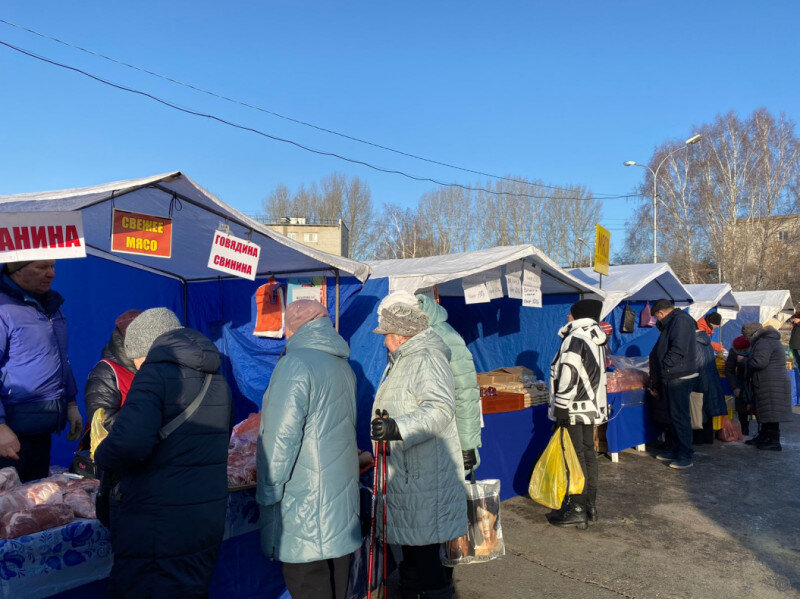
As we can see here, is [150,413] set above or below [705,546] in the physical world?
above

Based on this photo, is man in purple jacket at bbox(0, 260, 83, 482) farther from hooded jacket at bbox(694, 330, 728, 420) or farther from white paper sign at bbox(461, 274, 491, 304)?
hooded jacket at bbox(694, 330, 728, 420)

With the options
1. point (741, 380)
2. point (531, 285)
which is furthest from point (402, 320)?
point (741, 380)

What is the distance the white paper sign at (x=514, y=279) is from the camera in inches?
232

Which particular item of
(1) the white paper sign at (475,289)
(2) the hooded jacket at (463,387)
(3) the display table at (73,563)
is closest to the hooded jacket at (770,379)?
(1) the white paper sign at (475,289)

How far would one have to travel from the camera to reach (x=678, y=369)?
641 centimetres

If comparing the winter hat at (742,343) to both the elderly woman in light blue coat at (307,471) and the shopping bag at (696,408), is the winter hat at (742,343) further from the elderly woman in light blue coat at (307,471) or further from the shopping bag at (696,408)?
the elderly woman in light blue coat at (307,471)

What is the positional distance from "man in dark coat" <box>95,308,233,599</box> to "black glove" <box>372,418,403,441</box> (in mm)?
763

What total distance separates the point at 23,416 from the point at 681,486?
5.98 meters

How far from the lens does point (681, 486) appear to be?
5.86 m

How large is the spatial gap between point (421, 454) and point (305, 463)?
2.19ft

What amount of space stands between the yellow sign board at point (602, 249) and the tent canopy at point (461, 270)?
29 cm

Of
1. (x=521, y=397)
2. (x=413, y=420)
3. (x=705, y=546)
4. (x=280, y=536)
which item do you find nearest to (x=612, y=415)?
(x=521, y=397)

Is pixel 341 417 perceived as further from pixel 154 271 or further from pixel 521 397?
pixel 154 271

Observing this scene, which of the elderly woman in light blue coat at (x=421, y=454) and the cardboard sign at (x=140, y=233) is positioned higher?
the cardboard sign at (x=140, y=233)
